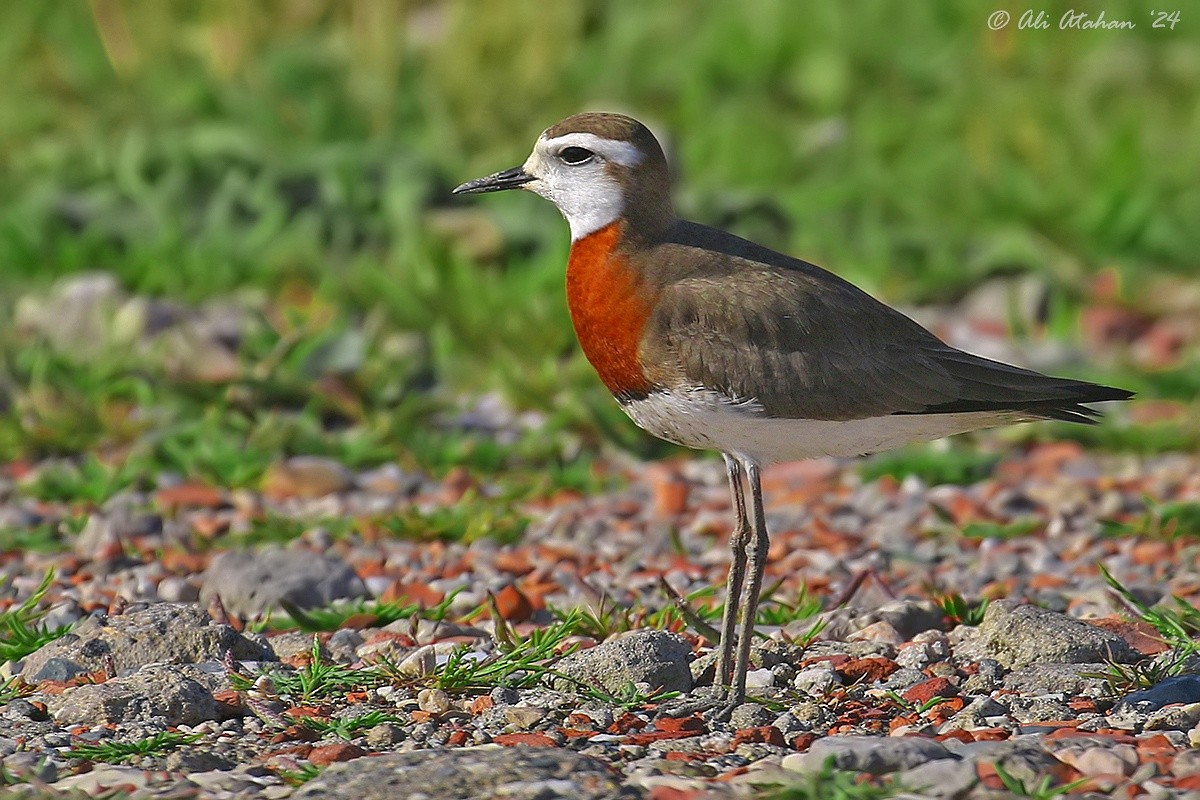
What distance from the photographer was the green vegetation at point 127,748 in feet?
13.6

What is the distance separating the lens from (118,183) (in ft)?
30.3

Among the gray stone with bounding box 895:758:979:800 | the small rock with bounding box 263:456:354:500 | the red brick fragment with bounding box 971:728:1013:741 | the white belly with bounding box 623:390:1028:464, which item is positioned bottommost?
the gray stone with bounding box 895:758:979:800

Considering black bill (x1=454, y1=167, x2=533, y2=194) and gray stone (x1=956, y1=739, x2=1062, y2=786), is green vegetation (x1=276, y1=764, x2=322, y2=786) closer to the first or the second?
gray stone (x1=956, y1=739, x2=1062, y2=786)

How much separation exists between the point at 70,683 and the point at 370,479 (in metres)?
2.40

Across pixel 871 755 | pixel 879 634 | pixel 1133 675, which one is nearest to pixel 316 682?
pixel 871 755

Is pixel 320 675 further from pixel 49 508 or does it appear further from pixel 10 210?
pixel 10 210

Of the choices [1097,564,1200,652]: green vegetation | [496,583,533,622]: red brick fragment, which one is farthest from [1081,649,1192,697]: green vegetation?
[496,583,533,622]: red brick fragment

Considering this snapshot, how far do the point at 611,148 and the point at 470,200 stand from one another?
4349mm

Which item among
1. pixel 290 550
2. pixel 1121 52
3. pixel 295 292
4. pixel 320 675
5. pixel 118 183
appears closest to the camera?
pixel 320 675

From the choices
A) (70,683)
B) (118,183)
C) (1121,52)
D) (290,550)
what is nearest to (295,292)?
(118,183)

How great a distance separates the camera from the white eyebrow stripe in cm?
512

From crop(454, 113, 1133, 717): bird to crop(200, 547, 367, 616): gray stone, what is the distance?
122 centimetres

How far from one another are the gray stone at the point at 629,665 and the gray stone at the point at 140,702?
92cm

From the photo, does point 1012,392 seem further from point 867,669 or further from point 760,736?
point 760,736
